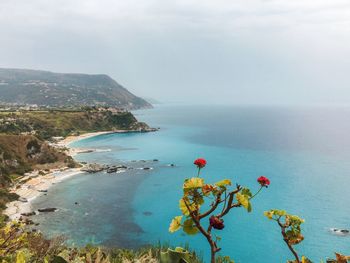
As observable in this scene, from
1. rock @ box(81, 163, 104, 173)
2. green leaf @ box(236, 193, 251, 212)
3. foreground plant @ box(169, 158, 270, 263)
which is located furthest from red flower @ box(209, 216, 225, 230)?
rock @ box(81, 163, 104, 173)

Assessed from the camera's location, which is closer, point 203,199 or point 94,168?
point 203,199

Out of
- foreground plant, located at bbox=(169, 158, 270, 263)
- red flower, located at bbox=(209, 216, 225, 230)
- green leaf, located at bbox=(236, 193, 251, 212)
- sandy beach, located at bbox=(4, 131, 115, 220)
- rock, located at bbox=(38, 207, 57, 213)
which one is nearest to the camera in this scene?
red flower, located at bbox=(209, 216, 225, 230)

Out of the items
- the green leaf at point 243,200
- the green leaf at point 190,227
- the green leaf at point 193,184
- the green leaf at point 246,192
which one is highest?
the green leaf at point 193,184

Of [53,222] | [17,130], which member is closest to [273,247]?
[53,222]

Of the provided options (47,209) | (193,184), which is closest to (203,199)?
(193,184)

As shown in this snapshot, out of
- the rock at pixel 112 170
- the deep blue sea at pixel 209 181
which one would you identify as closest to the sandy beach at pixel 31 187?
the deep blue sea at pixel 209 181

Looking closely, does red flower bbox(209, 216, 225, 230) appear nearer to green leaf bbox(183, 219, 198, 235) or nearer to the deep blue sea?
green leaf bbox(183, 219, 198, 235)

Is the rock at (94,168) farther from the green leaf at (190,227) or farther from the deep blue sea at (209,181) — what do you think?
the green leaf at (190,227)

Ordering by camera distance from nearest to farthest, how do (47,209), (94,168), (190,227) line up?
(190,227)
(47,209)
(94,168)

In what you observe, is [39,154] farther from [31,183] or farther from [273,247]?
[273,247]

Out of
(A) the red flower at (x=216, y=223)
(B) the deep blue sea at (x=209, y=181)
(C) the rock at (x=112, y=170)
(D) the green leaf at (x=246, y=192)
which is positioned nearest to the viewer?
(A) the red flower at (x=216, y=223)

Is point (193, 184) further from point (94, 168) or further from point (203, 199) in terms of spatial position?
point (94, 168)
